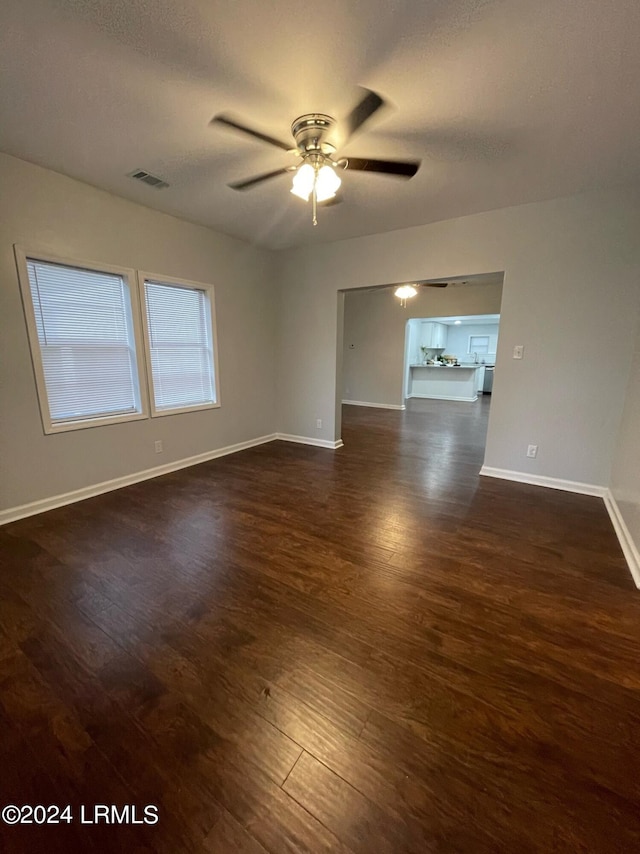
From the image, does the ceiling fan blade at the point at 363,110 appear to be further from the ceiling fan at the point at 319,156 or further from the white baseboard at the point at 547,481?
the white baseboard at the point at 547,481

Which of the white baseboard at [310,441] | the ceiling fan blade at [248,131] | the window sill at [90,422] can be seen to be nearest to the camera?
the ceiling fan blade at [248,131]

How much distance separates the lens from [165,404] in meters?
3.86

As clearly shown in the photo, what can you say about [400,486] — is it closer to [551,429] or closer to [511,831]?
[551,429]

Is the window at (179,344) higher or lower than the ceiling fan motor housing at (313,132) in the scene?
lower

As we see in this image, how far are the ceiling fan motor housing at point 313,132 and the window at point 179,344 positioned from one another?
211 centimetres

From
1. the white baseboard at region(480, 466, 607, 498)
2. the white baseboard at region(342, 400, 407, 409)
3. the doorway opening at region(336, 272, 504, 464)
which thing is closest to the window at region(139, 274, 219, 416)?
the white baseboard at region(480, 466, 607, 498)

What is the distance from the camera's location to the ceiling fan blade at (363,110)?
5.49 feet

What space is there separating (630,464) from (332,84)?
318cm

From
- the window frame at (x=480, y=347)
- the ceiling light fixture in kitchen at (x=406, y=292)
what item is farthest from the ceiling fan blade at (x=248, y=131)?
the window frame at (x=480, y=347)

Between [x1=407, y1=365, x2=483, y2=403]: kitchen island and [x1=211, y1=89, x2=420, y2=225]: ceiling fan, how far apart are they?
7725 mm

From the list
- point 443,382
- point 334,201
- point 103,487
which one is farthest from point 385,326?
point 103,487

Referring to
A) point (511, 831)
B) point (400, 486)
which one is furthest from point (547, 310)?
point (511, 831)

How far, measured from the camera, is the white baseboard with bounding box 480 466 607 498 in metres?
3.33

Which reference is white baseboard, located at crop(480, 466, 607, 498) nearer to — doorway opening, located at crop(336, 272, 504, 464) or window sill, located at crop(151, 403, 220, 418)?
doorway opening, located at crop(336, 272, 504, 464)
